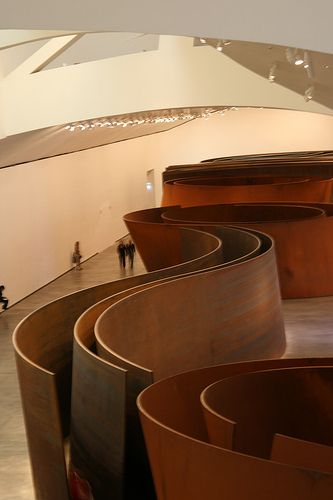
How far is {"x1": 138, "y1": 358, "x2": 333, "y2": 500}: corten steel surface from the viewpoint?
470 centimetres

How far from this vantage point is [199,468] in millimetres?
5203

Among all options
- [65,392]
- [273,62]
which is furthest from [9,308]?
[65,392]

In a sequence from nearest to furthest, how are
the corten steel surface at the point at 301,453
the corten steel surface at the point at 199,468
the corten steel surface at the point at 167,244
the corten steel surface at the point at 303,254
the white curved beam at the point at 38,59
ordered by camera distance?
the corten steel surface at the point at 199,468
the corten steel surface at the point at 301,453
the corten steel surface at the point at 167,244
the corten steel surface at the point at 303,254
the white curved beam at the point at 38,59

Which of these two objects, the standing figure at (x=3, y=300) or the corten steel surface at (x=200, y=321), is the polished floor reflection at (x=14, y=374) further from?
the standing figure at (x=3, y=300)

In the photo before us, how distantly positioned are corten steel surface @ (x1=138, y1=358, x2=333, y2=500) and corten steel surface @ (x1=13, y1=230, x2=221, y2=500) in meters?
1.17

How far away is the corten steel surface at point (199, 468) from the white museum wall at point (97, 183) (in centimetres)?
1801

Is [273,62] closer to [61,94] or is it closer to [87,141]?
[61,94]

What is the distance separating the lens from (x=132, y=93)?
20.8 metres

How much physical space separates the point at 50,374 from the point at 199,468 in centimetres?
239

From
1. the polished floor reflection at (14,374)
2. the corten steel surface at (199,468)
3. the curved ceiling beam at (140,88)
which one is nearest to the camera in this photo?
Result: the corten steel surface at (199,468)

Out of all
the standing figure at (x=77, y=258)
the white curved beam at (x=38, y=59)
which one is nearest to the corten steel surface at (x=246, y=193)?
the white curved beam at (x=38, y=59)

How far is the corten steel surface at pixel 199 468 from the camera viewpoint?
4703 millimetres

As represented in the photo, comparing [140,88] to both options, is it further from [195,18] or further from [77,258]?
[195,18]

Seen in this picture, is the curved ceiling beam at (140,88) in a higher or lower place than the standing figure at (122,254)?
higher
